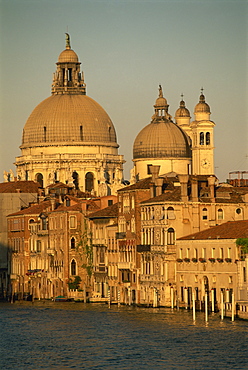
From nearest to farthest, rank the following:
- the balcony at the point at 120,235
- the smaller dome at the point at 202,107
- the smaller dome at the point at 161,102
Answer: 1. the balcony at the point at 120,235
2. the smaller dome at the point at 202,107
3. the smaller dome at the point at 161,102

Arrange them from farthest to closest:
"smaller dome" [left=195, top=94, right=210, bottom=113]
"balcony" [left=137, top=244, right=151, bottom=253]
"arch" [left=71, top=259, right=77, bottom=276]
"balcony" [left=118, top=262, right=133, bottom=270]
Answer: "smaller dome" [left=195, top=94, right=210, bottom=113]
"arch" [left=71, top=259, right=77, bottom=276]
"balcony" [left=118, top=262, right=133, bottom=270]
"balcony" [left=137, top=244, right=151, bottom=253]

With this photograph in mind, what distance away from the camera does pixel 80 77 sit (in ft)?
616

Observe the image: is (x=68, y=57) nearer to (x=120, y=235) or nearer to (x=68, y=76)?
(x=68, y=76)

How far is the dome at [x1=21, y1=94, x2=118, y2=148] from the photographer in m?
181

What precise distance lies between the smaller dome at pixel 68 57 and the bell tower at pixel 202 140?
86.0 feet

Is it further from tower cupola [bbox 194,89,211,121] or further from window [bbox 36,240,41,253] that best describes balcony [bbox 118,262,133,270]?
tower cupola [bbox 194,89,211,121]

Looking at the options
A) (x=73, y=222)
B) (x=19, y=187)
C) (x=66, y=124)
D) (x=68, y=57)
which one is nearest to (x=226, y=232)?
(x=73, y=222)

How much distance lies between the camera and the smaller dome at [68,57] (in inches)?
7347

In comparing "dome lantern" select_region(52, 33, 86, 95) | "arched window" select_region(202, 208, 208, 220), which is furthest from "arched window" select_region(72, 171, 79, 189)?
"arched window" select_region(202, 208, 208, 220)

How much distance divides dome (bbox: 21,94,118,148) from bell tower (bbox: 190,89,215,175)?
2011 centimetres

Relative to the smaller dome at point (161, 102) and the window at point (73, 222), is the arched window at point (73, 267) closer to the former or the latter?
the window at point (73, 222)

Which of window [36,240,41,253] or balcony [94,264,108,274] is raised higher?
window [36,240,41,253]

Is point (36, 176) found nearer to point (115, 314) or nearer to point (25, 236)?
point (25, 236)

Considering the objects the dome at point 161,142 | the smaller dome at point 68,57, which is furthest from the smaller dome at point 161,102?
the smaller dome at point 68,57
